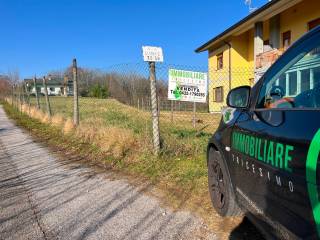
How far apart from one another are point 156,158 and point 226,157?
9.90 ft

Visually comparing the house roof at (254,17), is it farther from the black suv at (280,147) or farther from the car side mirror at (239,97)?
the black suv at (280,147)

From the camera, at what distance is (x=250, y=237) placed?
3180 millimetres

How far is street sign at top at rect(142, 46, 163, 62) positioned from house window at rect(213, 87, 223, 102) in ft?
62.1

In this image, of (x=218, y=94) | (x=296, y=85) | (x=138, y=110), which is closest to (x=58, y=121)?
(x=138, y=110)

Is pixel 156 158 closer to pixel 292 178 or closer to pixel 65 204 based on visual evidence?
pixel 65 204

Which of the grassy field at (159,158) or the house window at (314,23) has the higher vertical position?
the house window at (314,23)

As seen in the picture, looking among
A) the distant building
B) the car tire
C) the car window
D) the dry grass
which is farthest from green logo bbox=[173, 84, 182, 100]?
the distant building

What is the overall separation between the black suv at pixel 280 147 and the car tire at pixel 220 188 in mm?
23

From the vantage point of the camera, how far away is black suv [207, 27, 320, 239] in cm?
177

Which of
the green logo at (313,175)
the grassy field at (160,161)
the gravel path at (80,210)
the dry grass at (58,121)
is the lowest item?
the gravel path at (80,210)

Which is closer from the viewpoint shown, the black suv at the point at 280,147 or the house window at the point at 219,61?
the black suv at the point at 280,147

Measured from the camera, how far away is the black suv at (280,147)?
177 cm

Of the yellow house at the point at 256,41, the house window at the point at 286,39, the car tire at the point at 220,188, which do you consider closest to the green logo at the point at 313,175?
the car tire at the point at 220,188

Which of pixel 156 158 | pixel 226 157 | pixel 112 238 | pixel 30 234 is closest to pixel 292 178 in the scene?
pixel 226 157
